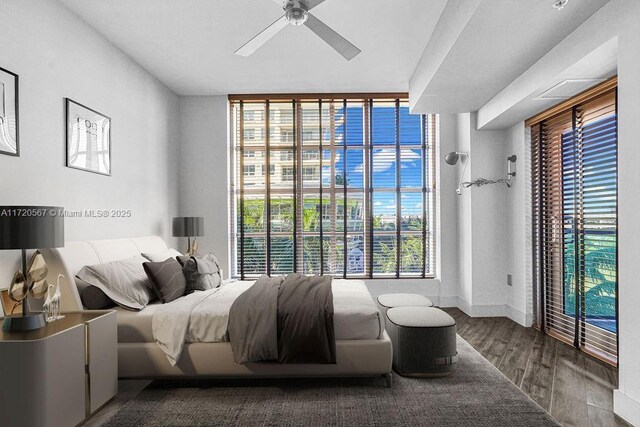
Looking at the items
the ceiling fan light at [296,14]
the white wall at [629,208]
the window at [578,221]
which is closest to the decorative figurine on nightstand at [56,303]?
the ceiling fan light at [296,14]

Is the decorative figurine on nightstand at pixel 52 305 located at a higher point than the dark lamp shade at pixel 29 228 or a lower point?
lower

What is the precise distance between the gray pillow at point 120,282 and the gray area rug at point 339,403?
2.06 ft

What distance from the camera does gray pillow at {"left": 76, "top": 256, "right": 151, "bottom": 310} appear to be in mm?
2926

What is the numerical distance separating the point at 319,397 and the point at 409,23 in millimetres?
3098

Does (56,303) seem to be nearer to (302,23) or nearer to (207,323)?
(207,323)

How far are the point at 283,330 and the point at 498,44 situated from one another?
8.63 feet

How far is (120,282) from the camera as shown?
9.92ft

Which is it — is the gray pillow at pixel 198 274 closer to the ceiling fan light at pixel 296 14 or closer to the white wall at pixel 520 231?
the ceiling fan light at pixel 296 14

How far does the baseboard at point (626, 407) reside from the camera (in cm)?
232

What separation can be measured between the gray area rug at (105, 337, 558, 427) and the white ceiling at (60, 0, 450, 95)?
2894mm

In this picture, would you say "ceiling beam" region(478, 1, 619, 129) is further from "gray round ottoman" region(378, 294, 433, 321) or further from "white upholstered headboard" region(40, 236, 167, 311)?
"white upholstered headboard" region(40, 236, 167, 311)

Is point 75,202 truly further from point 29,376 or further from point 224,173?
point 224,173

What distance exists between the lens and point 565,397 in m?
2.72

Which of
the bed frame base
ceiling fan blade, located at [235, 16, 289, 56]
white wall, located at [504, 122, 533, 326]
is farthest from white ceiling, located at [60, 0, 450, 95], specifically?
the bed frame base
